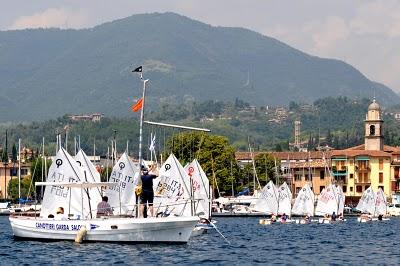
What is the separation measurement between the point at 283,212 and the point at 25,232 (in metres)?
67.7

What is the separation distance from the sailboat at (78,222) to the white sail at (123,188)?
32.3 inches

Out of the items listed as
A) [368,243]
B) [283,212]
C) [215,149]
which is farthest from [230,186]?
[368,243]

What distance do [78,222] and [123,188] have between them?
11907 millimetres

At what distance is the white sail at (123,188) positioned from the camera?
74.0m

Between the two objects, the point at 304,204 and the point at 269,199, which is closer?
the point at 269,199

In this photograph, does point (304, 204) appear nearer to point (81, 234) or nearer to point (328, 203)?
point (328, 203)

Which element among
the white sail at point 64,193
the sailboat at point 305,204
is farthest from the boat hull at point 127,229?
the sailboat at point 305,204

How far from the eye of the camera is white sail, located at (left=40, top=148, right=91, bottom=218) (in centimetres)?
7038

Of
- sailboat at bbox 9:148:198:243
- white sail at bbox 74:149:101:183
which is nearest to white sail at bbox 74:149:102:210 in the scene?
white sail at bbox 74:149:101:183

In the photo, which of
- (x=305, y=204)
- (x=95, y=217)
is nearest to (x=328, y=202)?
(x=305, y=204)

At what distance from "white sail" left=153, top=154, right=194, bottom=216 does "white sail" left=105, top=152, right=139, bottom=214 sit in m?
1.96

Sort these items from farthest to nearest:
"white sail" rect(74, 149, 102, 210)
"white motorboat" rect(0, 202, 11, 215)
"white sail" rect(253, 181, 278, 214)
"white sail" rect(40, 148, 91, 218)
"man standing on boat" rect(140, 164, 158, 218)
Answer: "white motorboat" rect(0, 202, 11, 215)
"white sail" rect(253, 181, 278, 214)
"white sail" rect(74, 149, 102, 210)
"white sail" rect(40, 148, 91, 218)
"man standing on boat" rect(140, 164, 158, 218)

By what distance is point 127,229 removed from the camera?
206 feet

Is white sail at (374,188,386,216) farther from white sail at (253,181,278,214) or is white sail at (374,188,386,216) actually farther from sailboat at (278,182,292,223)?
white sail at (253,181,278,214)
